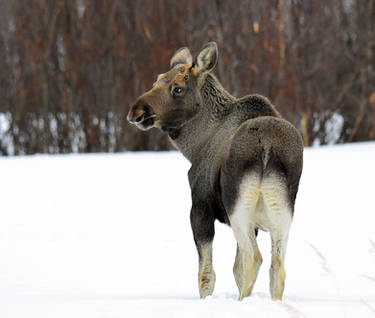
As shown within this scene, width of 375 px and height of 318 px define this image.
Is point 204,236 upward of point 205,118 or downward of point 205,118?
downward

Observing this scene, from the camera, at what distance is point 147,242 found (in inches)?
284

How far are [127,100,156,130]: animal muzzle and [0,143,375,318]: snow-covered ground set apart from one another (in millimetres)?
1115

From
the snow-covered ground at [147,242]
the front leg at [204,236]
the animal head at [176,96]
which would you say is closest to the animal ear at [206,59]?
the animal head at [176,96]

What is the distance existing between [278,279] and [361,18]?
33.5ft

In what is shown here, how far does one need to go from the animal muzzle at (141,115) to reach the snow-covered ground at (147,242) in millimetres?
1115

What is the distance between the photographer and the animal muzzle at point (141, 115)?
4375 mm

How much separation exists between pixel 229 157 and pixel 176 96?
846mm

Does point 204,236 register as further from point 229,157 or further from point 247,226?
point 229,157

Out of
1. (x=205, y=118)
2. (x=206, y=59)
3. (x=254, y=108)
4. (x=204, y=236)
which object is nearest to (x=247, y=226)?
(x=204, y=236)

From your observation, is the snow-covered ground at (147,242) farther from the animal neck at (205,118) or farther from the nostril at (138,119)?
the nostril at (138,119)

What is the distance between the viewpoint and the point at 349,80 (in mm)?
13148

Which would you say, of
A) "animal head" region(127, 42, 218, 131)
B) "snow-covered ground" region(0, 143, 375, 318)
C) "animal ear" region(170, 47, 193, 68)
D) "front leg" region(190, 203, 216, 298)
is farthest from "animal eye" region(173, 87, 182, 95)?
"snow-covered ground" region(0, 143, 375, 318)

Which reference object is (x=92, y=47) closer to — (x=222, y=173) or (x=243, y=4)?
(x=243, y=4)

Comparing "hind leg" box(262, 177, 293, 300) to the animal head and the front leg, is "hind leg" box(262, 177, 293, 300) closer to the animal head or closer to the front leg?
the front leg
